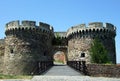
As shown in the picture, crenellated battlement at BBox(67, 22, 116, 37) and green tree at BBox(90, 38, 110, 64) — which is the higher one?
crenellated battlement at BBox(67, 22, 116, 37)

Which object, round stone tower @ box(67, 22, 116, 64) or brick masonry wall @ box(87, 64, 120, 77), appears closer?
brick masonry wall @ box(87, 64, 120, 77)

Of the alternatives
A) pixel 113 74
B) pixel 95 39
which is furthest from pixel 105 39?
pixel 113 74

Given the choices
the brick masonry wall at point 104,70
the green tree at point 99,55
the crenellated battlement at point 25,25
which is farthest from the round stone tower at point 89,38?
the brick masonry wall at point 104,70

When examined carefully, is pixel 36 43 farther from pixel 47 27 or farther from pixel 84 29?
pixel 84 29

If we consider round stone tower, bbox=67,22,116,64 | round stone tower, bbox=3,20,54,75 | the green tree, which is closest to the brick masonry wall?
the green tree

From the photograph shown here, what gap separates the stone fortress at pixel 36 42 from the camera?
27469 mm

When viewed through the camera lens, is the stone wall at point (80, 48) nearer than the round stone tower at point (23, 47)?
Yes

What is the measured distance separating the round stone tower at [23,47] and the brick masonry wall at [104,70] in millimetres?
13426

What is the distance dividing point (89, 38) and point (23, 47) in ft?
25.3

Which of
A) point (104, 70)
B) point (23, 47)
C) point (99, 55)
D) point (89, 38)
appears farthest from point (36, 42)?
point (104, 70)

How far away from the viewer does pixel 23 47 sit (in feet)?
90.9

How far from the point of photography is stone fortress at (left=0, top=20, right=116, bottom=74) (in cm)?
2747

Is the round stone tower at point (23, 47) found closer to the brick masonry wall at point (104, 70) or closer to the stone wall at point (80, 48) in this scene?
the stone wall at point (80, 48)

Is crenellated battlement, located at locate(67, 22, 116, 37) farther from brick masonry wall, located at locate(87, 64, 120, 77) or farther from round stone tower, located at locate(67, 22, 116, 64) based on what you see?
brick masonry wall, located at locate(87, 64, 120, 77)
